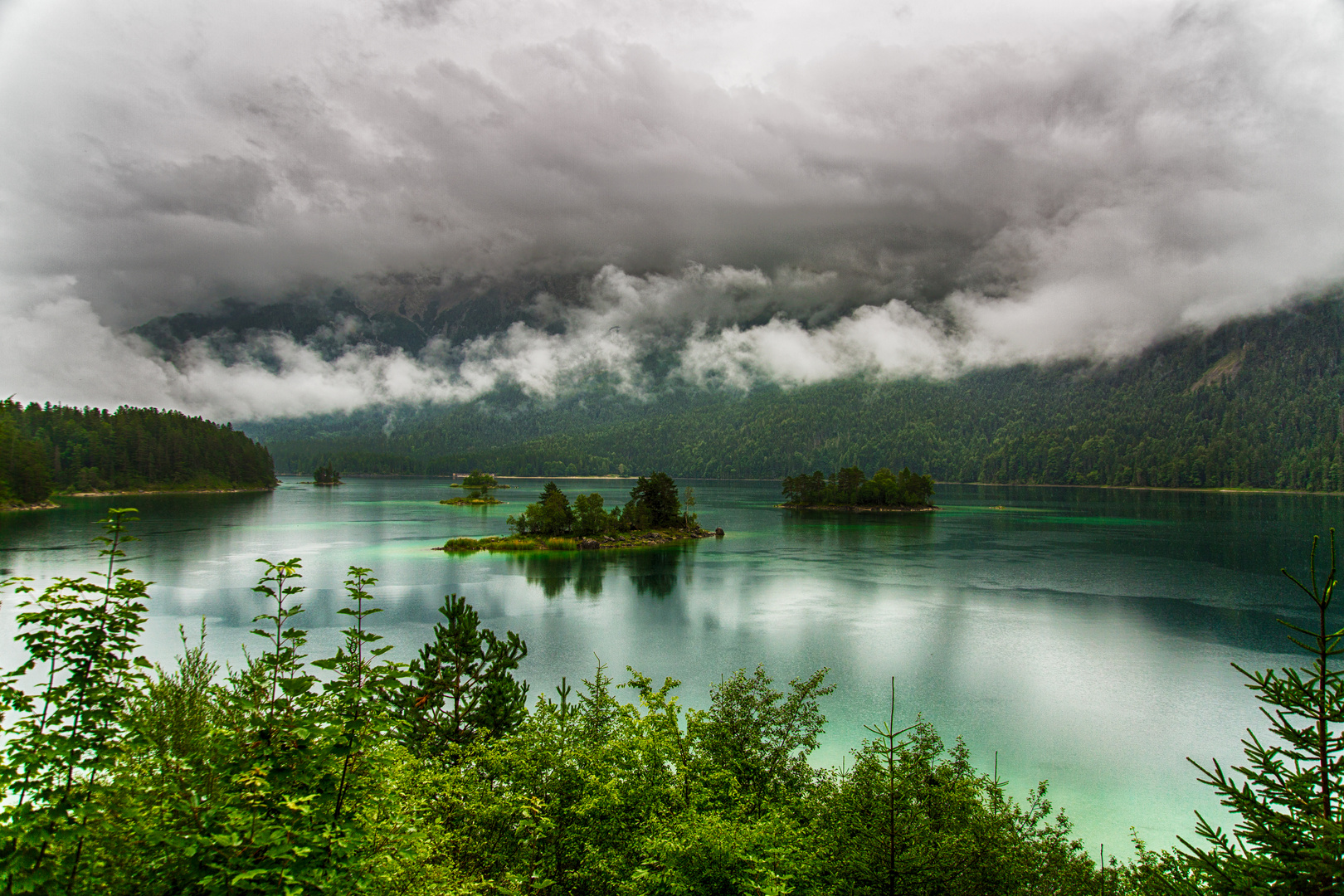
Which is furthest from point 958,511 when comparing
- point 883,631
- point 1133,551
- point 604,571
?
point 883,631

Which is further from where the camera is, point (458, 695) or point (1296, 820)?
point (458, 695)

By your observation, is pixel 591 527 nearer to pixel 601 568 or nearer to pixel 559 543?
pixel 559 543

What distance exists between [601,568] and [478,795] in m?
69.7

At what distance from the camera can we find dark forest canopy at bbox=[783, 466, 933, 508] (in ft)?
571

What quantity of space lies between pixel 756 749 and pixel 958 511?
168 m

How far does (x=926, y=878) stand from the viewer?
14633mm

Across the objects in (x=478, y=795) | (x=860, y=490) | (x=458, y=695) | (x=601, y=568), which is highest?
(x=860, y=490)

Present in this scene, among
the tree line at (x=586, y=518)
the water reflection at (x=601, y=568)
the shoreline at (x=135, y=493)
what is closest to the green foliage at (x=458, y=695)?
the water reflection at (x=601, y=568)

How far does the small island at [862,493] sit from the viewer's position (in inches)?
6850

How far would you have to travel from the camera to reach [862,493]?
17838cm

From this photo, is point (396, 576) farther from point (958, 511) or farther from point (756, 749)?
point (958, 511)

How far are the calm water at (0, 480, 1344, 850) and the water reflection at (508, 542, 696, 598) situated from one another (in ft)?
1.81

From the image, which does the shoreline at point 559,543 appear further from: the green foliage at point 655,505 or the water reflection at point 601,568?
the green foliage at point 655,505

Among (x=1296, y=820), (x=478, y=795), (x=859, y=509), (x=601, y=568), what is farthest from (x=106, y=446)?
(x=1296, y=820)
